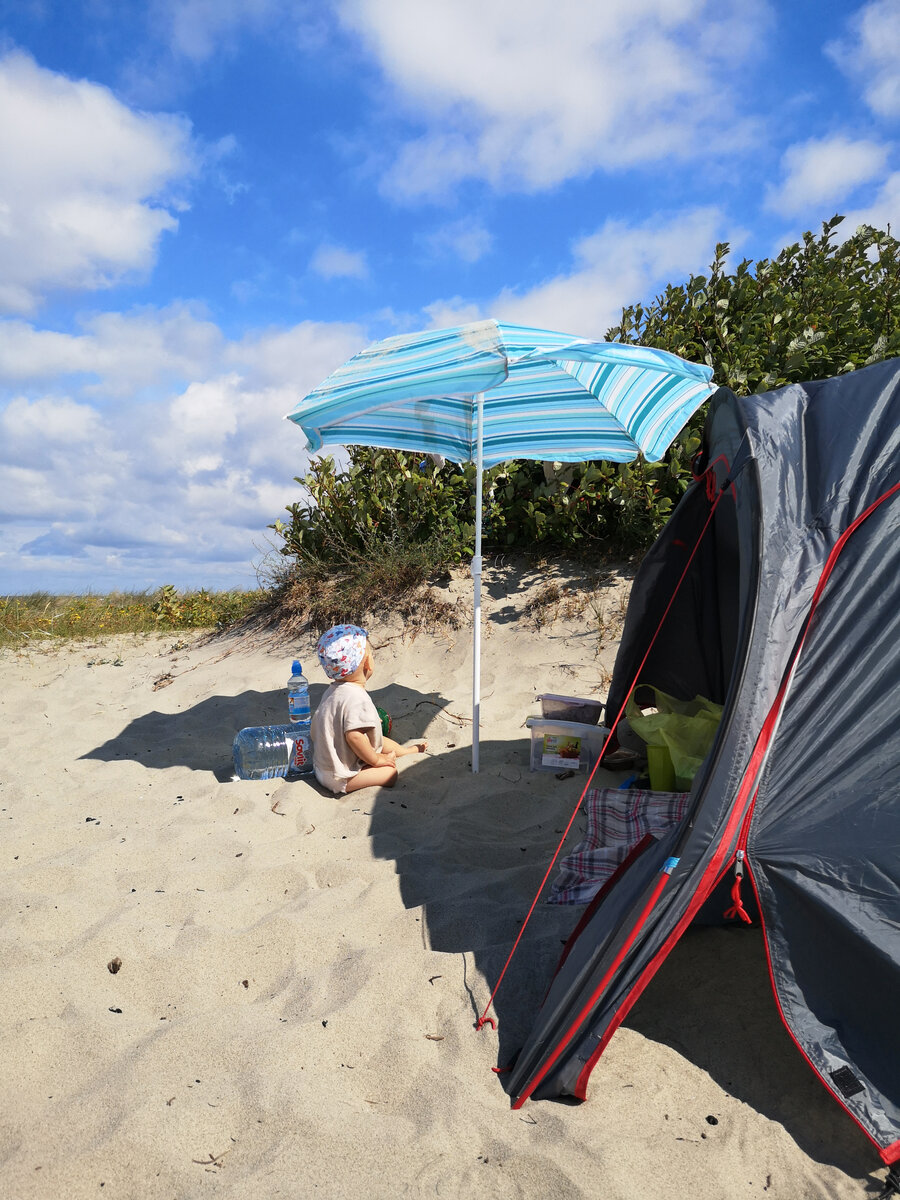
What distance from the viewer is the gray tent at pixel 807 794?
2365 millimetres

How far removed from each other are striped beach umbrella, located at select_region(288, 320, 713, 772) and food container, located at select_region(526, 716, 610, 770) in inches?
16.1

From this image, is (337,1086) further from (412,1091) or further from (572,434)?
(572,434)

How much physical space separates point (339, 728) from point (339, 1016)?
2024 mm

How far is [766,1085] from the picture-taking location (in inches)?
96.6

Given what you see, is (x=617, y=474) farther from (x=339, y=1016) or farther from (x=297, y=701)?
(x=339, y=1016)

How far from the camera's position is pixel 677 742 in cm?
399

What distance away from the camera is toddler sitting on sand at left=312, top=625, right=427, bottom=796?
4.61 m

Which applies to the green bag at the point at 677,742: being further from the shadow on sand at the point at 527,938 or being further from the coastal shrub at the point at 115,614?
the coastal shrub at the point at 115,614

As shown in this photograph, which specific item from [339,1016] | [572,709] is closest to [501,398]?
[572,709]

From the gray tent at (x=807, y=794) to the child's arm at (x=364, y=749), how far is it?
202 centimetres

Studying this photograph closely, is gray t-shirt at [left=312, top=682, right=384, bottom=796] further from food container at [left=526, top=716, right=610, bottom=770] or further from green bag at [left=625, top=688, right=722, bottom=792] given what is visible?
green bag at [left=625, top=688, right=722, bottom=792]

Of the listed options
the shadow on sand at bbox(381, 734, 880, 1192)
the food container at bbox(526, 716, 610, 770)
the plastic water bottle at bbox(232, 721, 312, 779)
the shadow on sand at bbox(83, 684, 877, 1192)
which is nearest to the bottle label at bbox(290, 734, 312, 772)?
the plastic water bottle at bbox(232, 721, 312, 779)

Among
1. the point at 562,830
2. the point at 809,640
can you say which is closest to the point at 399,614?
the point at 562,830

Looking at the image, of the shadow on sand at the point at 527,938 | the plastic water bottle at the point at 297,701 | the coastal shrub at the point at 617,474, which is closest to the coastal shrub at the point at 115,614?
the coastal shrub at the point at 617,474
